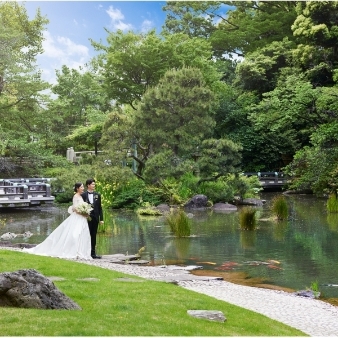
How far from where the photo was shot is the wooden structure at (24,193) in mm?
24469

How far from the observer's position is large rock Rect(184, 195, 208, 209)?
25.0 metres

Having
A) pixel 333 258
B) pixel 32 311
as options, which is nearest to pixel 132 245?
pixel 333 258

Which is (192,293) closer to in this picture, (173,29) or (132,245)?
(132,245)

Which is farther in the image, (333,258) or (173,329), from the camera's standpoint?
(333,258)

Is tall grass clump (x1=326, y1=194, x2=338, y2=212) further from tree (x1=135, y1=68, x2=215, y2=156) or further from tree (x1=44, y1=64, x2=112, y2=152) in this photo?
tree (x1=44, y1=64, x2=112, y2=152)

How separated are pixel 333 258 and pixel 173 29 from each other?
1346 inches

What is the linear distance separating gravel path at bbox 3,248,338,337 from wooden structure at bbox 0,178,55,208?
50.0ft

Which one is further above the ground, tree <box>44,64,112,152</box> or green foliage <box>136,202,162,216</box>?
tree <box>44,64,112,152</box>

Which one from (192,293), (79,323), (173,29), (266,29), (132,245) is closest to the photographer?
(79,323)

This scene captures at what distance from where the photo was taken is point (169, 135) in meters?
27.1

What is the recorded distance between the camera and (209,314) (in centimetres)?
623

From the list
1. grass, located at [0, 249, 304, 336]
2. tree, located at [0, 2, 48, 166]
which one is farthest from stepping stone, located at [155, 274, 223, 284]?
tree, located at [0, 2, 48, 166]

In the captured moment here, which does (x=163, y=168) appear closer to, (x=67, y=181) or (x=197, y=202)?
(x=197, y=202)

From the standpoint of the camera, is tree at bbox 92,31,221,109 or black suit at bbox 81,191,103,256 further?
tree at bbox 92,31,221,109
